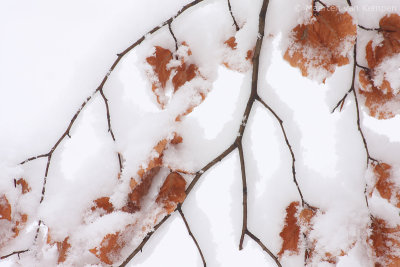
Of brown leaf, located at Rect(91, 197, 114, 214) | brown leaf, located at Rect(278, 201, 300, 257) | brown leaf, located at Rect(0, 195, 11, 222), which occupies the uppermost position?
brown leaf, located at Rect(0, 195, 11, 222)

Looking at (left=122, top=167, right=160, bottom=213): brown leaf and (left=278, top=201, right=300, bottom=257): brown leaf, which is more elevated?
(left=122, top=167, right=160, bottom=213): brown leaf

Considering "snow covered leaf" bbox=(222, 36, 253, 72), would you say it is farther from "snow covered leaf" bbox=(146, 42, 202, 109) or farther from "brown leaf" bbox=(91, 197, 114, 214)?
"brown leaf" bbox=(91, 197, 114, 214)

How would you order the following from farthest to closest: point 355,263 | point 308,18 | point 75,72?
point 355,263
point 75,72
point 308,18

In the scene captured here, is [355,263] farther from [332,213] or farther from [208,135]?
[208,135]

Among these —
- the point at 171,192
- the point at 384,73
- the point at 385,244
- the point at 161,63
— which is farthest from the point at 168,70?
the point at 385,244

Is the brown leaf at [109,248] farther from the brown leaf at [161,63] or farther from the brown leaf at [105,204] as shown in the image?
the brown leaf at [161,63]

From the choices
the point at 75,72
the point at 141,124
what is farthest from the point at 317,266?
the point at 75,72

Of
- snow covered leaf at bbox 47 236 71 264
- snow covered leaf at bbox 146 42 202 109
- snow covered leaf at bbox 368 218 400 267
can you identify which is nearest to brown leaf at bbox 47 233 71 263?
snow covered leaf at bbox 47 236 71 264

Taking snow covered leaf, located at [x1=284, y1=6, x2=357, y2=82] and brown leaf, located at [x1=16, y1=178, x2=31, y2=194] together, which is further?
brown leaf, located at [x1=16, y1=178, x2=31, y2=194]
